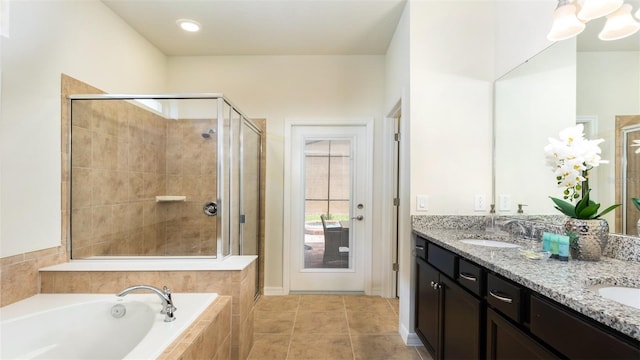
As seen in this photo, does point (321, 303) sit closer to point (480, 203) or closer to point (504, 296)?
point (480, 203)

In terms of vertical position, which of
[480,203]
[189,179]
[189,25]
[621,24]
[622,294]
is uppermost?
[189,25]

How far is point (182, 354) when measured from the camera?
1.18 meters

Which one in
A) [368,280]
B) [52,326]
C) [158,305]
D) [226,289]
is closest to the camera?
[52,326]

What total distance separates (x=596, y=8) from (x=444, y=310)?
1659 millimetres

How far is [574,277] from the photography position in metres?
0.98

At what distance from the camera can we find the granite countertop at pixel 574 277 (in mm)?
705

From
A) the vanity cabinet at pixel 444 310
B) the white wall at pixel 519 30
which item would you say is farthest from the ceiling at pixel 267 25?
the vanity cabinet at pixel 444 310

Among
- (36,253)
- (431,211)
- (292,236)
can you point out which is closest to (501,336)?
(431,211)

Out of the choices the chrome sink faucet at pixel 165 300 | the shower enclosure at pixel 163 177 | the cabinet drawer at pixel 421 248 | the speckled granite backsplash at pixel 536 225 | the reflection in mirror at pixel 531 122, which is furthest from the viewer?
the shower enclosure at pixel 163 177

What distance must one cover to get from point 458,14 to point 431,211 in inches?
59.7

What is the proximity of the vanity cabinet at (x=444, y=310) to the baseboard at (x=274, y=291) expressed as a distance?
1.56 meters

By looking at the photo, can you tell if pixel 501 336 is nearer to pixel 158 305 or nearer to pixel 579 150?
pixel 579 150

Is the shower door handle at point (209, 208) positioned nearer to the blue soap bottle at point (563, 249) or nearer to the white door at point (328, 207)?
the white door at point (328, 207)

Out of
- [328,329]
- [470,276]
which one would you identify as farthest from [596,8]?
[328,329]
